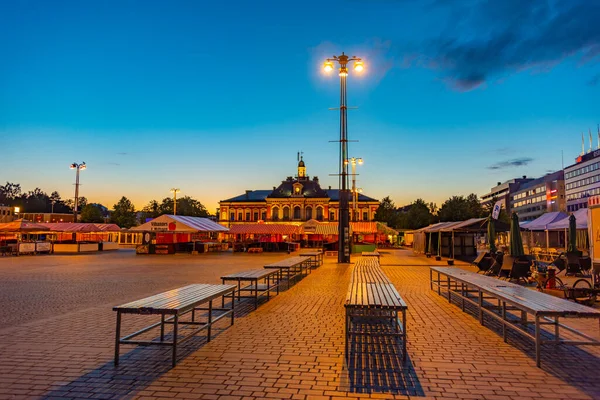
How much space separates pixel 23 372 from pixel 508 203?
5673 inches

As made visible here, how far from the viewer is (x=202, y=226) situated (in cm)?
3347

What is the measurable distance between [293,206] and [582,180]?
61.4 meters

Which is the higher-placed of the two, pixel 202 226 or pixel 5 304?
pixel 202 226

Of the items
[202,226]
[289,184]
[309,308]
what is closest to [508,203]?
[289,184]

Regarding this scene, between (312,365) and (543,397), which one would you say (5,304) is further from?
(543,397)

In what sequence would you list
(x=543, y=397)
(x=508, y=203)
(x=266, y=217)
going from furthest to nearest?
(x=508, y=203)
(x=266, y=217)
(x=543, y=397)

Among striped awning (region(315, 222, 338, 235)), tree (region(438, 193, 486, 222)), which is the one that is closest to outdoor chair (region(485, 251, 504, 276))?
striped awning (region(315, 222, 338, 235))

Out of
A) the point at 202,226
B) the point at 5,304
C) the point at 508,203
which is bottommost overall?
the point at 5,304

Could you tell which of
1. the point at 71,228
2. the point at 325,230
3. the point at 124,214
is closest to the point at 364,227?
the point at 325,230

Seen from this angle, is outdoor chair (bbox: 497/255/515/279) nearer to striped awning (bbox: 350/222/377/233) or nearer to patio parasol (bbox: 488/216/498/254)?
patio parasol (bbox: 488/216/498/254)

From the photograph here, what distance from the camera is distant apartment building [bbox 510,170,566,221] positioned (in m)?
94.3

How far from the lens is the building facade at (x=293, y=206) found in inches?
3088

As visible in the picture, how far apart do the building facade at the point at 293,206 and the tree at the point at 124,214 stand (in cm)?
1845

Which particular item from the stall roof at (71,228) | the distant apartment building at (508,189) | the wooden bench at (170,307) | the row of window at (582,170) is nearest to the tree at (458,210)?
the row of window at (582,170)
